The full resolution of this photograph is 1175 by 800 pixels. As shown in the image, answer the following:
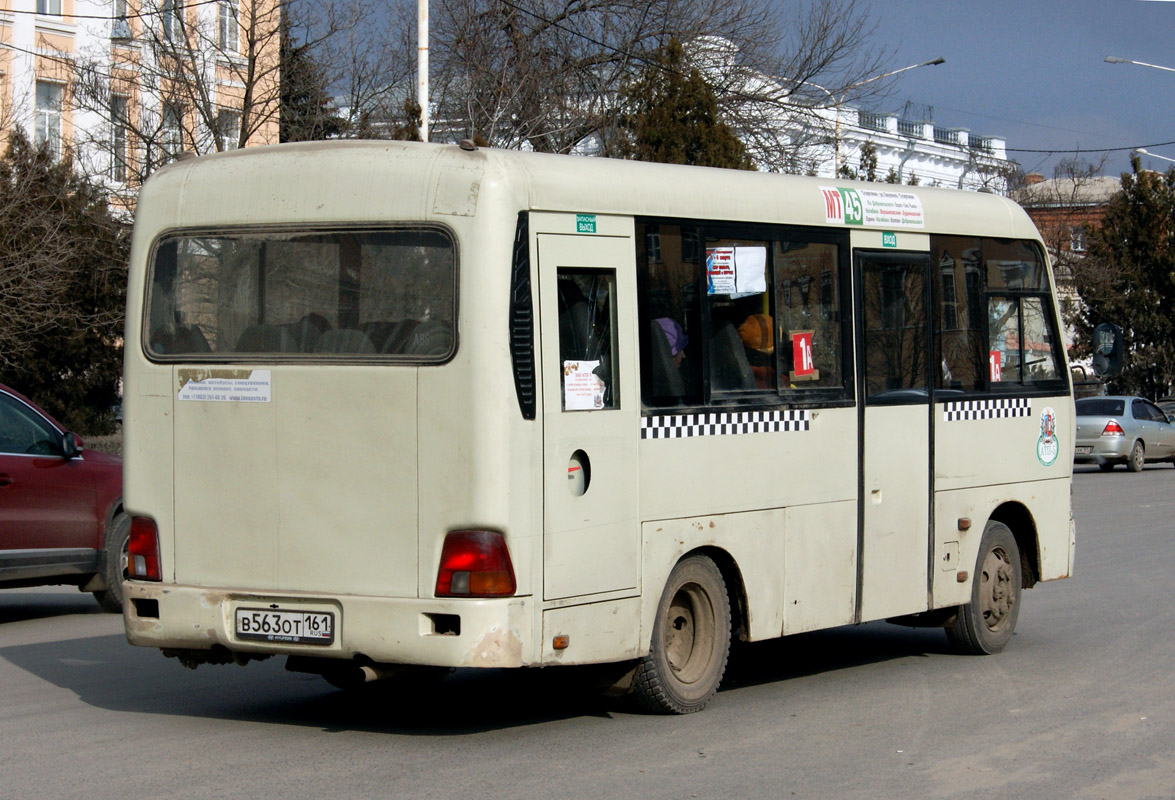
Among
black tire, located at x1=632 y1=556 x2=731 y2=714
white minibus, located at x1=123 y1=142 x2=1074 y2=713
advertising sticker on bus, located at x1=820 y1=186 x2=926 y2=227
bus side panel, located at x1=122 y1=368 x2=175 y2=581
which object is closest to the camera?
white minibus, located at x1=123 y1=142 x2=1074 y2=713

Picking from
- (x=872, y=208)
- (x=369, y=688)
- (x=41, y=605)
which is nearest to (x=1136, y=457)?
(x=41, y=605)

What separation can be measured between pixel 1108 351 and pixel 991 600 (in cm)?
220

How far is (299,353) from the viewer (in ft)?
23.4

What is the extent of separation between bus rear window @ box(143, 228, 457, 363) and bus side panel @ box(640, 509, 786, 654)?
4.94 ft

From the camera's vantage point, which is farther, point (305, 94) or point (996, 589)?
point (305, 94)

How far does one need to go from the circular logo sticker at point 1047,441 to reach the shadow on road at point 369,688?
Result: 146cm

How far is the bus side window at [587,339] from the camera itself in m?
7.09

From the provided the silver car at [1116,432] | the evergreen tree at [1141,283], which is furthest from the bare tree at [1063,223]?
the silver car at [1116,432]

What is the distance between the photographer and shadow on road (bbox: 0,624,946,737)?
7.77 meters

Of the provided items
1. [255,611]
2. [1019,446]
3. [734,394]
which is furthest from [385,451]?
[1019,446]

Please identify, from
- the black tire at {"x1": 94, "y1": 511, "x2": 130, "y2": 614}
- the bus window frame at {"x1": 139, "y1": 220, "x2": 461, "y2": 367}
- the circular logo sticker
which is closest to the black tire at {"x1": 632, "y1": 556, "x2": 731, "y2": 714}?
the bus window frame at {"x1": 139, "y1": 220, "x2": 461, "y2": 367}

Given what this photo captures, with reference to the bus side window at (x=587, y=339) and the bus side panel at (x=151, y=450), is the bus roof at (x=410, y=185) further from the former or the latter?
the bus side panel at (x=151, y=450)

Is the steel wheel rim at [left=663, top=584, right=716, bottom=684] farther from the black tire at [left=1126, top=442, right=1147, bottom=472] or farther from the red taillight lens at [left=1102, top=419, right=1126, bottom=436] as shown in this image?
the black tire at [left=1126, top=442, right=1147, bottom=472]

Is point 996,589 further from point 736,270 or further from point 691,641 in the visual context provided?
point 736,270
